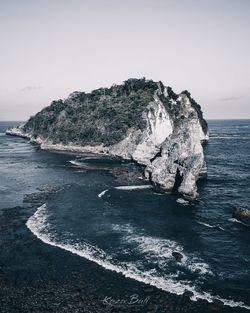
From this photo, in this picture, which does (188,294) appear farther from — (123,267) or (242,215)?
(242,215)

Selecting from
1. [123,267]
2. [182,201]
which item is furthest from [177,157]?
[123,267]

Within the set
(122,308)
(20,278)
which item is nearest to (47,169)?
(20,278)

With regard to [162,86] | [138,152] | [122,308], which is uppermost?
[162,86]

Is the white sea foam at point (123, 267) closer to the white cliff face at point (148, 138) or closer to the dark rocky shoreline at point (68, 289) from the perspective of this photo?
the dark rocky shoreline at point (68, 289)

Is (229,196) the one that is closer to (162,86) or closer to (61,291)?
(61,291)

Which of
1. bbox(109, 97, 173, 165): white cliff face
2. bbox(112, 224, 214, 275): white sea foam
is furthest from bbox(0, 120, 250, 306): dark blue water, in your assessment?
bbox(109, 97, 173, 165): white cliff face

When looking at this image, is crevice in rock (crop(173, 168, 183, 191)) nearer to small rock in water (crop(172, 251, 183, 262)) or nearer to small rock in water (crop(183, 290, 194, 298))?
small rock in water (crop(172, 251, 183, 262))
